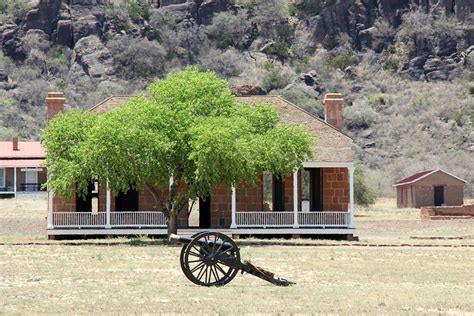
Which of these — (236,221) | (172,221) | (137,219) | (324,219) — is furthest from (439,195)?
(172,221)

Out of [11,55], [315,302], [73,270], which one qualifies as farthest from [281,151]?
[11,55]

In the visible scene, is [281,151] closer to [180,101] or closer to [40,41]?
[180,101]

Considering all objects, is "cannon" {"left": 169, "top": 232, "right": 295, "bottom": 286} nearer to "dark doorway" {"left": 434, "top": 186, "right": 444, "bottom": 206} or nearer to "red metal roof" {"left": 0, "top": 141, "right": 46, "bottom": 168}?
"dark doorway" {"left": 434, "top": 186, "right": 444, "bottom": 206}

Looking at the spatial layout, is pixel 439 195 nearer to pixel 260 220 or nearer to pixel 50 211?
pixel 260 220

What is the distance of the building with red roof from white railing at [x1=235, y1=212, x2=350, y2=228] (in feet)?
120

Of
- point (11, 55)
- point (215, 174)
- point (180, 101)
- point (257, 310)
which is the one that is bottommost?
point (257, 310)

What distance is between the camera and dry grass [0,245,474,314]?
22.6 meters

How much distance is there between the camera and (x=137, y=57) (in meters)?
138

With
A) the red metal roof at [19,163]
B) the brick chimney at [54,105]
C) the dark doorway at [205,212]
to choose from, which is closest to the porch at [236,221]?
the dark doorway at [205,212]

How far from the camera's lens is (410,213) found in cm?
7075

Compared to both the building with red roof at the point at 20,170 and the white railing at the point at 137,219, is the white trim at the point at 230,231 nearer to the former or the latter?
the white railing at the point at 137,219

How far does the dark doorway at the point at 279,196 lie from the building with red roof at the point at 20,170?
3524 centimetres

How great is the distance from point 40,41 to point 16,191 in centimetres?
6192

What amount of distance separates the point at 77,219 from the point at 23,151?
1614 inches
